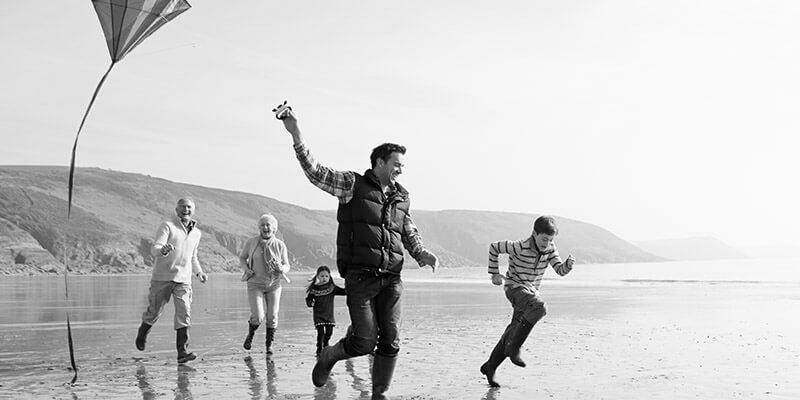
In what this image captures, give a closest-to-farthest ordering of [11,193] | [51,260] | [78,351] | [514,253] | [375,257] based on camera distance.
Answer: [375,257] < [514,253] < [78,351] < [51,260] < [11,193]

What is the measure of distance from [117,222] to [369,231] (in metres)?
100

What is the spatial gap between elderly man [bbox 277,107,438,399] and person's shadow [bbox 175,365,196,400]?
1319mm

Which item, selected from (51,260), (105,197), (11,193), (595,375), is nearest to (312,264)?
(105,197)

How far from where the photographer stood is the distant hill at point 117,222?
76200 millimetres

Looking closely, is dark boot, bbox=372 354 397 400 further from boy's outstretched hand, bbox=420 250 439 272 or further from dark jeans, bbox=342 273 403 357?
boy's outstretched hand, bbox=420 250 439 272

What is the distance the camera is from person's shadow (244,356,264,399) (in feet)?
23.9

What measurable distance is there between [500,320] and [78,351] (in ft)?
27.5

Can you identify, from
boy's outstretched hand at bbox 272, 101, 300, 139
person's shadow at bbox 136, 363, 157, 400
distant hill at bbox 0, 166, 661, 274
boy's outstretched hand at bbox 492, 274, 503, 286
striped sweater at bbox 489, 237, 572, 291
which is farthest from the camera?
distant hill at bbox 0, 166, 661, 274

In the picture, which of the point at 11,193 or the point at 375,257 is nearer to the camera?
the point at 375,257

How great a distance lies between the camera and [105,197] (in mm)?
115875

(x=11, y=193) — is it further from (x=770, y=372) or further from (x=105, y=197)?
(x=770, y=372)

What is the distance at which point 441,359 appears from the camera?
9.88 metres

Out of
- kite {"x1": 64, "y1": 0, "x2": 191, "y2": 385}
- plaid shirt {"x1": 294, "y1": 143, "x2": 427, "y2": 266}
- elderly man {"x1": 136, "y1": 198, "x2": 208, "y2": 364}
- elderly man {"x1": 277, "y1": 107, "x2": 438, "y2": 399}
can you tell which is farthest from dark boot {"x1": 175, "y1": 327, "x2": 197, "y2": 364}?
plaid shirt {"x1": 294, "y1": 143, "x2": 427, "y2": 266}

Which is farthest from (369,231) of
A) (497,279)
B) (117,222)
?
(117,222)
